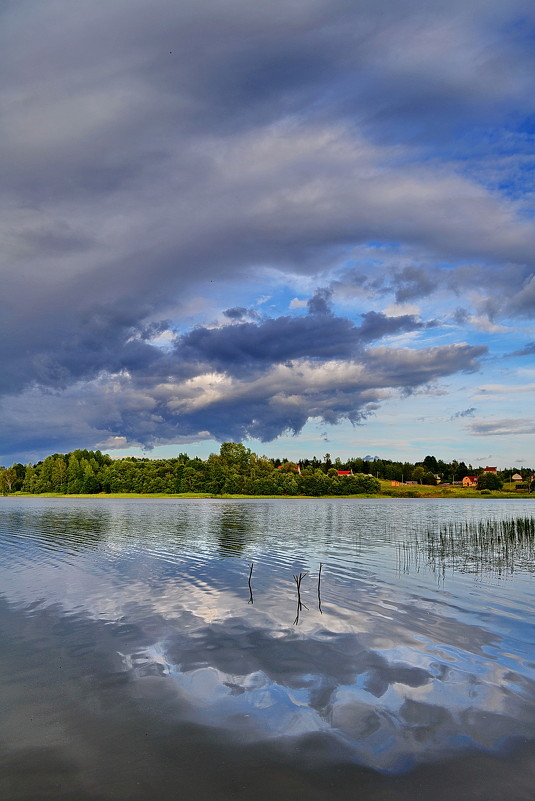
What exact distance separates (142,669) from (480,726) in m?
9.24

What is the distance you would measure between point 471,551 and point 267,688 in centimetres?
3301

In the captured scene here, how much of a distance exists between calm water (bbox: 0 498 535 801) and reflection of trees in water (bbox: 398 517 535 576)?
11.8 feet

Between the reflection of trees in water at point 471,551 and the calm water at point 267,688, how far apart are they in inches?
A: 142

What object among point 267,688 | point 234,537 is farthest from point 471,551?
point 267,688

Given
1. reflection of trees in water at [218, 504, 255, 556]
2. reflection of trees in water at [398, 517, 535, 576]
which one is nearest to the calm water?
reflection of trees in water at [398, 517, 535, 576]

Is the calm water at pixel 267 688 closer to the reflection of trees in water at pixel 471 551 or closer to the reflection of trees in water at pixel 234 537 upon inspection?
the reflection of trees in water at pixel 471 551

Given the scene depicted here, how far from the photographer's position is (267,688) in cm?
1404

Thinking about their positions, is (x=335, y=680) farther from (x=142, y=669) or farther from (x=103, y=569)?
(x=103, y=569)

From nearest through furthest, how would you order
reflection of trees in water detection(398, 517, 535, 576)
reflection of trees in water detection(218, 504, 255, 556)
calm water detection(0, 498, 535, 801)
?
1. calm water detection(0, 498, 535, 801)
2. reflection of trees in water detection(398, 517, 535, 576)
3. reflection of trees in water detection(218, 504, 255, 556)

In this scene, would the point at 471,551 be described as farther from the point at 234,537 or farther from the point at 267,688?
the point at 267,688

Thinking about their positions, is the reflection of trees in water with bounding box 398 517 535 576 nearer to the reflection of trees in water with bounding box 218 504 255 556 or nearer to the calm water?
the calm water

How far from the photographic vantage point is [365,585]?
2864 centimetres

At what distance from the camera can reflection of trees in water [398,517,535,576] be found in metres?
34.6

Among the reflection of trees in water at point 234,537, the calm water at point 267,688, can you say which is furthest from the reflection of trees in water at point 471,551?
the reflection of trees in water at point 234,537
